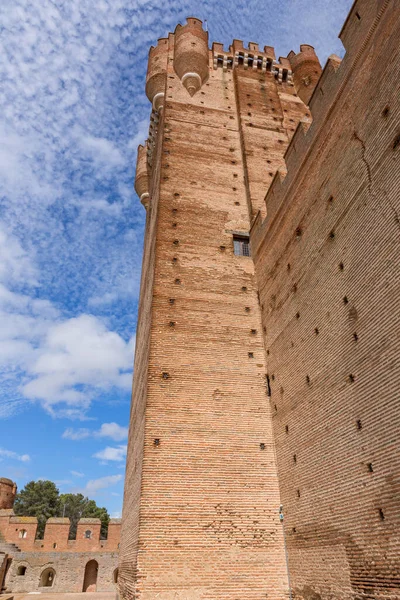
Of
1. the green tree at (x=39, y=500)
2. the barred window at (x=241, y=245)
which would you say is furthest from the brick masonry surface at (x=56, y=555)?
the green tree at (x=39, y=500)

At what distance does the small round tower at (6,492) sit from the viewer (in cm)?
2500

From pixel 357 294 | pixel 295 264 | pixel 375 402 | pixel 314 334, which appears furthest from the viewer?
pixel 295 264

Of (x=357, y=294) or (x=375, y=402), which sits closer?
(x=375, y=402)

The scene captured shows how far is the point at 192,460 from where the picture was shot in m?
8.70

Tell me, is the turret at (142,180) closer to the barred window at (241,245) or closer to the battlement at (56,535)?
the barred window at (241,245)

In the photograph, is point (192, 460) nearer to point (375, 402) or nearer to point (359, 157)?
point (375, 402)

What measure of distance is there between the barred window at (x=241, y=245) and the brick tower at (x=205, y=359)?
4 centimetres

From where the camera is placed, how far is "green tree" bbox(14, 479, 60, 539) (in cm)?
4884

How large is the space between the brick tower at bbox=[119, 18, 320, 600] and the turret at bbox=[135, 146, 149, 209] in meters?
3.74

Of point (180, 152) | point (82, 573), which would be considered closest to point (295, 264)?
point (180, 152)

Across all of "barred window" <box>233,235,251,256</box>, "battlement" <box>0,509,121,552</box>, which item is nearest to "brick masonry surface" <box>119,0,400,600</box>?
"barred window" <box>233,235,251,256</box>

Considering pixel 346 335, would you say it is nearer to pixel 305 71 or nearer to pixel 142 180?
pixel 305 71

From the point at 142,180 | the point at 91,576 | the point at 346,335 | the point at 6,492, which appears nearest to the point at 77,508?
the point at 6,492

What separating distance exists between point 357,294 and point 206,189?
25.4 ft
